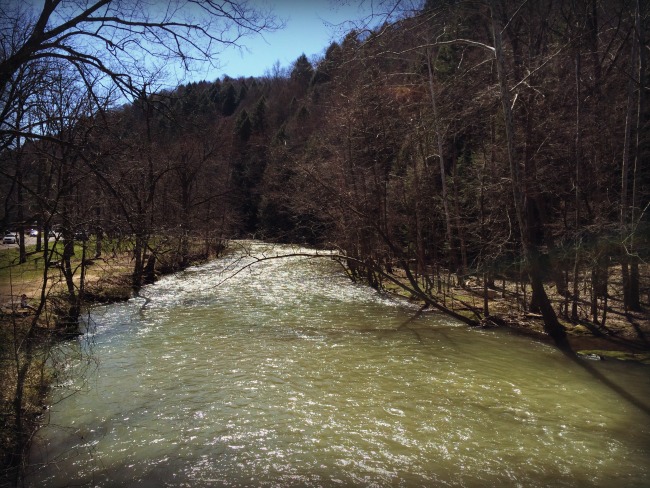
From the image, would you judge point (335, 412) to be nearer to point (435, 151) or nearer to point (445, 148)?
point (435, 151)

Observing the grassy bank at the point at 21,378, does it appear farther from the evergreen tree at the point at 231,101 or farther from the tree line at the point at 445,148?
the evergreen tree at the point at 231,101

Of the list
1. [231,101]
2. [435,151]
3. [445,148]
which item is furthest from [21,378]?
[231,101]

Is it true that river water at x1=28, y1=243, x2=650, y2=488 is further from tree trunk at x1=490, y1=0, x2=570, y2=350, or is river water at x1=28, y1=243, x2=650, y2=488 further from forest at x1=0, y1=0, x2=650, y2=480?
forest at x1=0, y1=0, x2=650, y2=480

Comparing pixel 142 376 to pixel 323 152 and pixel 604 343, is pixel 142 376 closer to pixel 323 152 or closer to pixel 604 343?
pixel 604 343

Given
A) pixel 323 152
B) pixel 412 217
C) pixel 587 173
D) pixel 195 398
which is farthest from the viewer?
pixel 323 152

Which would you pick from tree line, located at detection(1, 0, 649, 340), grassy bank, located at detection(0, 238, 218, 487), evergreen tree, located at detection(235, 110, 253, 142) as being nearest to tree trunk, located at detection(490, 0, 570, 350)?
tree line, located at detection(1, 0, 649, 340)

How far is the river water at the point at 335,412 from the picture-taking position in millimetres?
5199

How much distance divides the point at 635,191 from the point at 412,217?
9425 mm

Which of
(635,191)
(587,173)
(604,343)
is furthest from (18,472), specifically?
(587,173)

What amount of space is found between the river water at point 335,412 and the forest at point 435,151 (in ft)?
6.09

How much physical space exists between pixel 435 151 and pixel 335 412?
16.0 meters

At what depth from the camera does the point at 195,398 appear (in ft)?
23.5

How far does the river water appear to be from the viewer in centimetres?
520

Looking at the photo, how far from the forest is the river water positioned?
186cm
